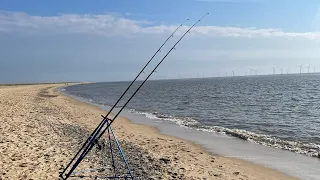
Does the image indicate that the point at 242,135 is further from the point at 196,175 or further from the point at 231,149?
the point at 196,175

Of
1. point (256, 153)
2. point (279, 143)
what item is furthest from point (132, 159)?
point (279, 143)

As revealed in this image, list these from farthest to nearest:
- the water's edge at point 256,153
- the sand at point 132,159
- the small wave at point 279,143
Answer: the small wave at point 279,143, the water's edge at point 256,153, the sand at point 132,159

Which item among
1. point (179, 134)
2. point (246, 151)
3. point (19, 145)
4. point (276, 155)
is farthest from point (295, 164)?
point (19, 145)

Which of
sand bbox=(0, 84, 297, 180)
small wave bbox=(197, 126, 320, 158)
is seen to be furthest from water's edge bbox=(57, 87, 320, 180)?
sand bbox=(0, 84, 297, 180)

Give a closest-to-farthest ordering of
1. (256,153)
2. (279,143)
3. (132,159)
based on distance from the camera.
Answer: (132,159), (256,153), (279,143)

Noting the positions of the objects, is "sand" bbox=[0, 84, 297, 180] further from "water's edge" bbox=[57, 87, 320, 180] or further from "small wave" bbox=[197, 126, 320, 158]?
"small wave" bbox=[197, 126, 320, 158]

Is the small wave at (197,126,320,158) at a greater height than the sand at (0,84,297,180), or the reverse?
the sand at (0,84,297,180)

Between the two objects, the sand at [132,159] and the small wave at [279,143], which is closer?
the sand at [132,159]

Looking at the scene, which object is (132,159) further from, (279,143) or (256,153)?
(279,143)

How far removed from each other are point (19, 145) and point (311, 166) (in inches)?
447

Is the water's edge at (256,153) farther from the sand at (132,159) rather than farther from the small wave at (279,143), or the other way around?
the sand at (132,159)

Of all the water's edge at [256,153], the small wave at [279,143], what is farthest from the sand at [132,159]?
the small wave at [279,143]

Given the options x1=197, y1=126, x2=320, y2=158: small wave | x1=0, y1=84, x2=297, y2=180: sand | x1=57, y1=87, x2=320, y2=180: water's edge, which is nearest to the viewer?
x1=0, y1=84, x2=297, y2=180: sand

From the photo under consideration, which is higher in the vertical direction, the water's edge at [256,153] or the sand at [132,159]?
the sand at [132,159]
